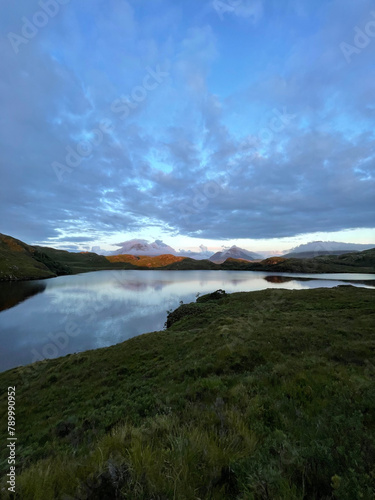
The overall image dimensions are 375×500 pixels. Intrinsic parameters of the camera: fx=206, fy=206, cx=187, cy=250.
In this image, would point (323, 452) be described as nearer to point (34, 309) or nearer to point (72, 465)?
point (72, 465)

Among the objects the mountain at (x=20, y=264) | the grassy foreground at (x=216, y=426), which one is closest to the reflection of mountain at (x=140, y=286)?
the grassy foreground at (x=216, y=426)

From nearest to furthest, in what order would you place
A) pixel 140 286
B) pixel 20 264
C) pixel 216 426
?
pixel 216 426
pixel 140 286
pixel 20 264

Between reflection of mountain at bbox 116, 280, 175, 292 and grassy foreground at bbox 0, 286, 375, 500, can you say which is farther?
reflection of mountain at bbox 116, 280, 175, 292

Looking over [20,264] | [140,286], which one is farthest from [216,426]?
[20,264]

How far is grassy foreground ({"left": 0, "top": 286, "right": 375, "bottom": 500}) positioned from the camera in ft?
10.7

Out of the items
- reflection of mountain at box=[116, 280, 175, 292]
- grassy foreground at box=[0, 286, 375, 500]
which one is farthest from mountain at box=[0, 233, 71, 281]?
grassy foreground at box=[0, 286, 375, 500]

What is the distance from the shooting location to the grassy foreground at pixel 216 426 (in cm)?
327

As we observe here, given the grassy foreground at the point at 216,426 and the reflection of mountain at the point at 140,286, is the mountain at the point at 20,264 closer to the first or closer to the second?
the reflection of mountain at the point at 140,286

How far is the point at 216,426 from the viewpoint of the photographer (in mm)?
5152

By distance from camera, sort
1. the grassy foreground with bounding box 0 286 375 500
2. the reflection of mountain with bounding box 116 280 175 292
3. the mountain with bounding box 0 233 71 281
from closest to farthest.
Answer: the grassy foreground with bounding box 0 286 375 500 → the reflection of mountain with bounding box 116 280 175 292 → the mountain with bounding box 0 233 71 281

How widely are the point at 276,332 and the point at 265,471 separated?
1414 cm

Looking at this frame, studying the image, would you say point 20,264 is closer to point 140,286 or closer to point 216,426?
point 140,286

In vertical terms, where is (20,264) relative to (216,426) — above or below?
above

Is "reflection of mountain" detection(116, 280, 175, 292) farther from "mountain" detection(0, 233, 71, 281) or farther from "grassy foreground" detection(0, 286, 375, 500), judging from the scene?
"mountain" detection(0, 233, 71, 281)
